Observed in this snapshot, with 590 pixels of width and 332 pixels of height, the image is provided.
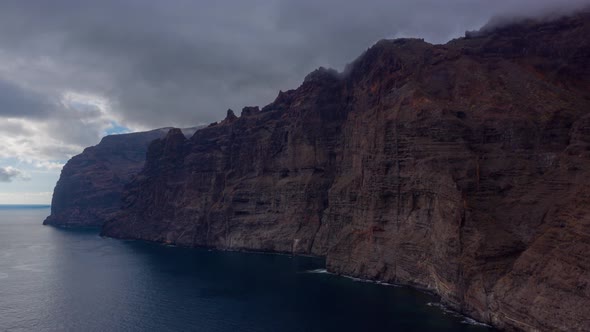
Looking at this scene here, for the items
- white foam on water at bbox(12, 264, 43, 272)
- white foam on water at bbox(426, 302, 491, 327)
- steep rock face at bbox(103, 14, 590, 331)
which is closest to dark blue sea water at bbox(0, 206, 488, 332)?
white foam on water at bbox(12, 264, 43, 272)

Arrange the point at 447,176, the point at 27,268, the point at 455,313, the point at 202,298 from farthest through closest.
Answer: the point at 27,268 < the point at 202,298 < the point at 447,176 < the point at 455,313

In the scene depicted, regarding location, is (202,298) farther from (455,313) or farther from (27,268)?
(27,268)

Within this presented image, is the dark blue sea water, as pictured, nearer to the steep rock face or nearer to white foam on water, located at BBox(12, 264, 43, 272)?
white foam on water, located at BBox(12, 264, 43, 272)

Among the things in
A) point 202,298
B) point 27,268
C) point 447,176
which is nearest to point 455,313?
point 447,176

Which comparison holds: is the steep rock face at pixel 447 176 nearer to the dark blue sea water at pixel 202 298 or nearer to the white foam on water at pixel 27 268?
the dark blue sea water at pixel 202 298

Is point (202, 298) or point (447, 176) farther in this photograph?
point (202, 298)

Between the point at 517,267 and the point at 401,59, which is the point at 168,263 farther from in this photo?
the point at 517,267

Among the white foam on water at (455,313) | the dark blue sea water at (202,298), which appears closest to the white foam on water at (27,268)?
the dark blue sea water at (202,298)
